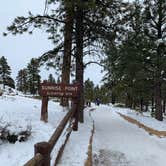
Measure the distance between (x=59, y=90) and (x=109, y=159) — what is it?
3.52 meters

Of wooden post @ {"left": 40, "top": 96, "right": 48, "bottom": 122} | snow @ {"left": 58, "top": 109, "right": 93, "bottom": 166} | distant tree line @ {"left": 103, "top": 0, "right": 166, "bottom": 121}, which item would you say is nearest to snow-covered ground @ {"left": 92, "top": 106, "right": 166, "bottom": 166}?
snow @ {"left": 58, "top": 109, "right": 93, "bottom": 166}

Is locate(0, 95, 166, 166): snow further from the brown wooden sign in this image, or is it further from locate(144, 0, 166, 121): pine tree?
locate(144, 0, 166, 121): pine tree

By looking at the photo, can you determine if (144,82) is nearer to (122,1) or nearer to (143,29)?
(143,29)

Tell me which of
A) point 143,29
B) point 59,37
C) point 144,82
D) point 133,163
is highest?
point 143,29

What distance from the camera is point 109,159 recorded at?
28.8 feet

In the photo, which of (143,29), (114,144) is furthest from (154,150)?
(143,29)

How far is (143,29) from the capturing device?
20.5 metres

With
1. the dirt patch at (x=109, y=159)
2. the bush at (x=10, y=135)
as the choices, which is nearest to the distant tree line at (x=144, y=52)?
the dirt patch at (x=109, y=159)

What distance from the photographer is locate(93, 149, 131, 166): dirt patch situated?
8.31 metres

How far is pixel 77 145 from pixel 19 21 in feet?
23.6

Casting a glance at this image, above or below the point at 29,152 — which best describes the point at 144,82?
above

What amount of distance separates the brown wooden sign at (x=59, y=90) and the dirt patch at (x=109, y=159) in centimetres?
250

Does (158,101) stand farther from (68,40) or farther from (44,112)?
(44,112)

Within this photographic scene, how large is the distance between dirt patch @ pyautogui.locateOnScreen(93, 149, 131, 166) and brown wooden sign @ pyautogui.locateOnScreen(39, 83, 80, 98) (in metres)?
2.50
